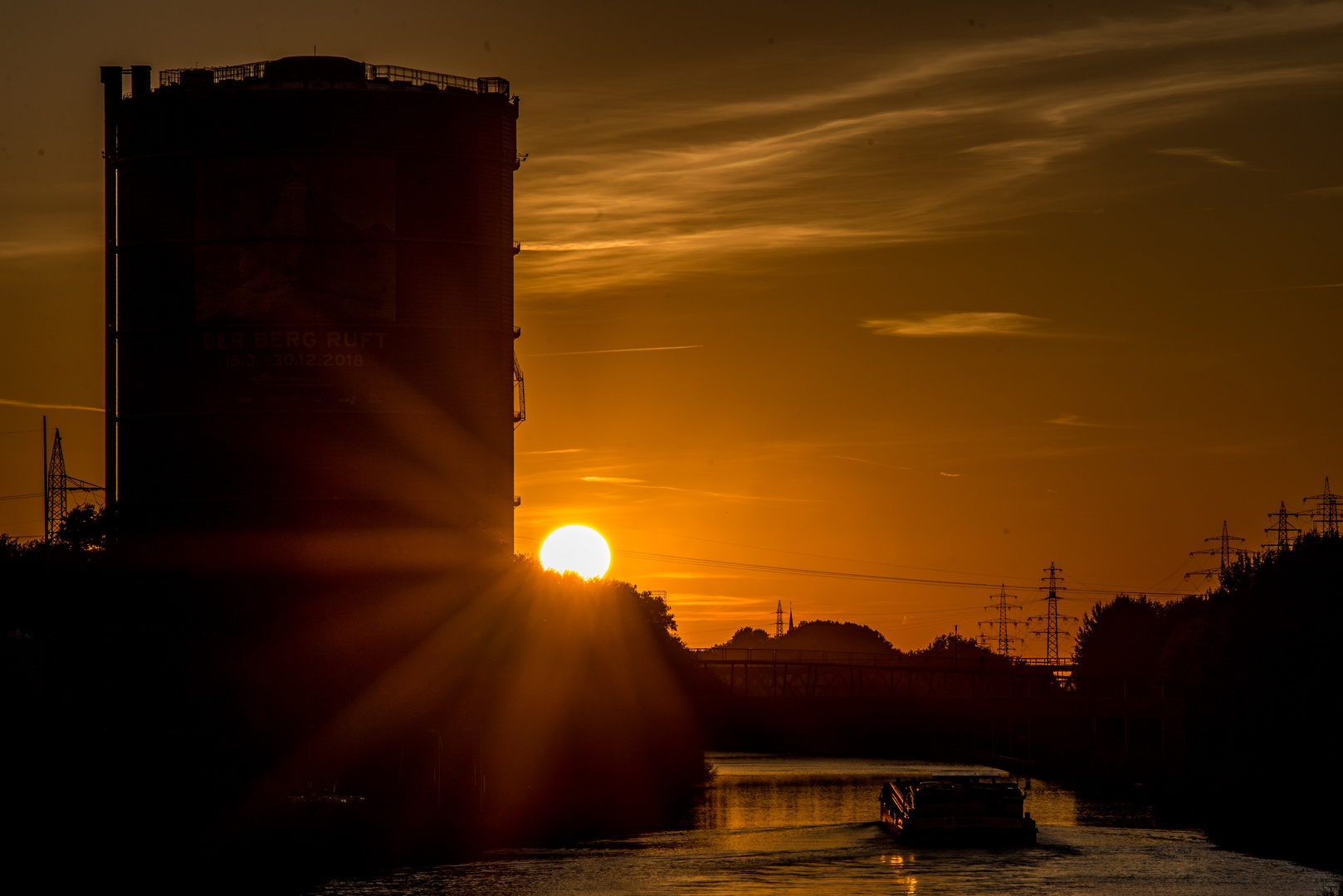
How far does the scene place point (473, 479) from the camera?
96.7m

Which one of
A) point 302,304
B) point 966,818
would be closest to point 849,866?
point 966,818

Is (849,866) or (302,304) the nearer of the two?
(849,866)

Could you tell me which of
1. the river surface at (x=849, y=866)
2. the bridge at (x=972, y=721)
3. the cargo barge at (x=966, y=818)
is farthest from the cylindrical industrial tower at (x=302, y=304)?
the cargo barge at (x=966, y=818)

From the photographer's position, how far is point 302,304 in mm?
91438

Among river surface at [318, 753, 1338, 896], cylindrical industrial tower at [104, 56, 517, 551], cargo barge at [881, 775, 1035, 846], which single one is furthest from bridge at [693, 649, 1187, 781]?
cargo barge at [881, 775, 1035, 846]

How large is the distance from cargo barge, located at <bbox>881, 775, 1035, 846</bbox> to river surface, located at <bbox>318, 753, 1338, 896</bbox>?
98 cm

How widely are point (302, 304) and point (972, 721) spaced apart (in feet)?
323

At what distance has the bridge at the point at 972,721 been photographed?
375 ft

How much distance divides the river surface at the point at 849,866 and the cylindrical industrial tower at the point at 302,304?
2657cm

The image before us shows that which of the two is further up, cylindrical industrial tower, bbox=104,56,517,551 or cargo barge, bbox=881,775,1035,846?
cylindrical industrial tower, bbox=104,56,517,551

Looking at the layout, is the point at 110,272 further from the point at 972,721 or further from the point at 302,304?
the point at 972,721

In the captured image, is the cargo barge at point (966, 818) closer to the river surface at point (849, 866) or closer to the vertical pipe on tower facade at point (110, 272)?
the river surface at point (849, 866)

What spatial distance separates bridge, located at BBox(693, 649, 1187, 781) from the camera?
114188mm

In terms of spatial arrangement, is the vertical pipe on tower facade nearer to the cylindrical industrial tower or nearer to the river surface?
the cylindrical industrial tower
